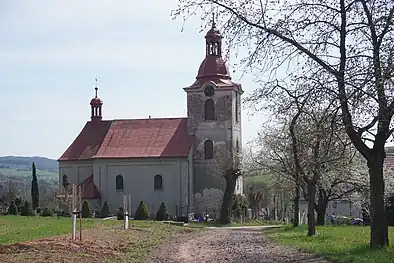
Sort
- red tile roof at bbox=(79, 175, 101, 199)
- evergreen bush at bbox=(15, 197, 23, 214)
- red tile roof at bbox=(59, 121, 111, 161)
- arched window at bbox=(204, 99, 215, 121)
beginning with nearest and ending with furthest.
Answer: evergreen bush at bbox=(15, 197, 23, 214) < arched window at bbox=(204, 99, 215, 121) < red tile roof at bbox=(79, 175, 101, 199) < red tile roof at bbox=(59, 121, 111, 161)

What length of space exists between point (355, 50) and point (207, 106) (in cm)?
5097

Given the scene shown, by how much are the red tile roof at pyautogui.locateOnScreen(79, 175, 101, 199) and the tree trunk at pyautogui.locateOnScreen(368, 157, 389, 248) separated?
51270mm

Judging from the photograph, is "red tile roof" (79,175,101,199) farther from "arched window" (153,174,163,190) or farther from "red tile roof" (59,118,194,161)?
"arched window" (153,174,163,190)

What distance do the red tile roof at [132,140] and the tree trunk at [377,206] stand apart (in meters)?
48.0

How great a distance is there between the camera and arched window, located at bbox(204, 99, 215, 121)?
6781cm

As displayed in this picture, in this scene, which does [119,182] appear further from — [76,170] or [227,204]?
[227,204]

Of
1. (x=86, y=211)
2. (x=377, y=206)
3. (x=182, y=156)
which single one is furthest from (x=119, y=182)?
(x=377, y=206)

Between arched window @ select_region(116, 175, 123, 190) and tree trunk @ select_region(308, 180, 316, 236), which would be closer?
tree trunk @ select_region(308, 180, 316, 236)

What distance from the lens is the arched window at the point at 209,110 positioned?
67812 millimetres

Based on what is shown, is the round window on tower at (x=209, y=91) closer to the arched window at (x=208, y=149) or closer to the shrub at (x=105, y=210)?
the arched window at (x=208, y=149)

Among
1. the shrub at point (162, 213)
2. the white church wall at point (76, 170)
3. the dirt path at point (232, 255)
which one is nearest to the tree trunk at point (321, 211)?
the dirt path at point (232, 255)

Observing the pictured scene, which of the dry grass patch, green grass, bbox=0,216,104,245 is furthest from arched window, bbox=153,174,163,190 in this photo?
the dry grass patch

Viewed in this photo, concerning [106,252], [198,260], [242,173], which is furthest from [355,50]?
[242,173]

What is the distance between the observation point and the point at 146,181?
69000 mm
